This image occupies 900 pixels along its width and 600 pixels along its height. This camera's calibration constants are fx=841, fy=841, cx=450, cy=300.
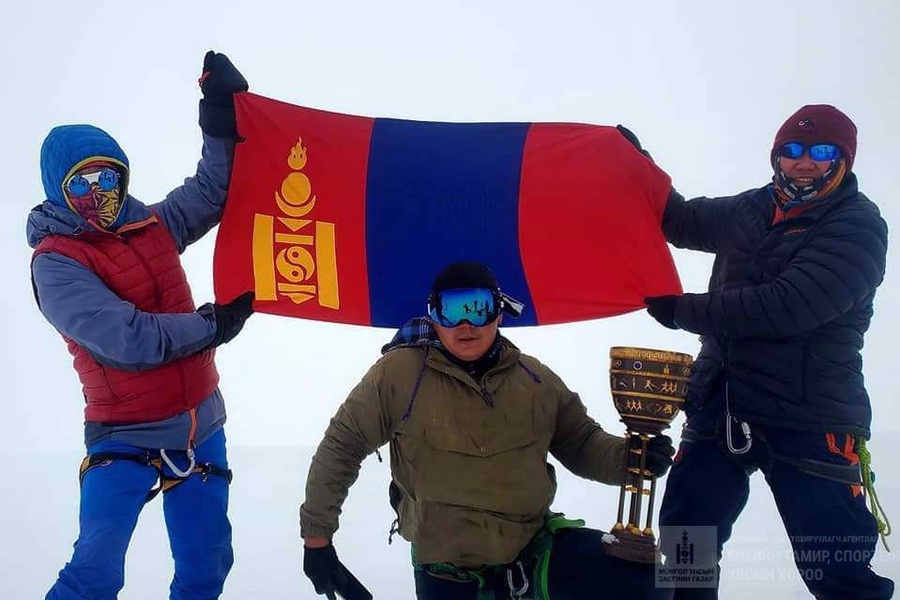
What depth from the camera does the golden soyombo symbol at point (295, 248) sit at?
10.2 feet

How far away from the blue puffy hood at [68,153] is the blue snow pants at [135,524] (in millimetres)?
829

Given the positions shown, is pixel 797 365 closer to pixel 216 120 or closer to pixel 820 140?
pixel 820 140

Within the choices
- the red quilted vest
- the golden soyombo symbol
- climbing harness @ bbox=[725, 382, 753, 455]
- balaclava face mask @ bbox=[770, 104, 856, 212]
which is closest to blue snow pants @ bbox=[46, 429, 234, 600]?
the red quilted vest

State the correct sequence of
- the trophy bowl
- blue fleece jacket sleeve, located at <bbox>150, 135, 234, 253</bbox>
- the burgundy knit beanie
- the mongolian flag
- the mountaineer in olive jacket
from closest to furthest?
1. the trophy bowl
2. the mountaineer in olive jacket
3. the burgundy knit beanie
4. blue fleece jacket sleeve, located at <bbox>150, 135, 234, 253</bbox>
5. the mongolian flag

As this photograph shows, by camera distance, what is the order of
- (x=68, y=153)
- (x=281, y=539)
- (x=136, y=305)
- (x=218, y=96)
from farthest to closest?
(x=281, y=539)
(x=218, y=96)
(x=136, y=305)
(x=68, y=153)

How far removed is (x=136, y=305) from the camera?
2.70 m

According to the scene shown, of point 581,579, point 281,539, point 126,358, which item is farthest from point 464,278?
point 281,539

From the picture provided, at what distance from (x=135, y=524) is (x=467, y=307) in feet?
4.31

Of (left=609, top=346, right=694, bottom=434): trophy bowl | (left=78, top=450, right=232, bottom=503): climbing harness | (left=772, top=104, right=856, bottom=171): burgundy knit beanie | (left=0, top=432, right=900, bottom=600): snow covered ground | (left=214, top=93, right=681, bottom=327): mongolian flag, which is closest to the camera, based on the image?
(left=609, top=346, right=694, bottom=434): trophy bowl

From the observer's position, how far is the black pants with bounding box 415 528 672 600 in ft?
7.86

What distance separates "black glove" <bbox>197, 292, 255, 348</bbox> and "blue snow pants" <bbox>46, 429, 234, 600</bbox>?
0.38 meters

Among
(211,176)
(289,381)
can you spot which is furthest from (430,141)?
(289,381)

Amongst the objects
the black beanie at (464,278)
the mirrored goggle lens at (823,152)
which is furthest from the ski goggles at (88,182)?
the mirrored goggle lens at (823,152)

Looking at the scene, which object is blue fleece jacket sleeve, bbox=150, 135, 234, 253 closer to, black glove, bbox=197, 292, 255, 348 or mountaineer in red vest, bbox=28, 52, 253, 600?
mountaineer in red vest, bbox=28, 52, 253, 600
